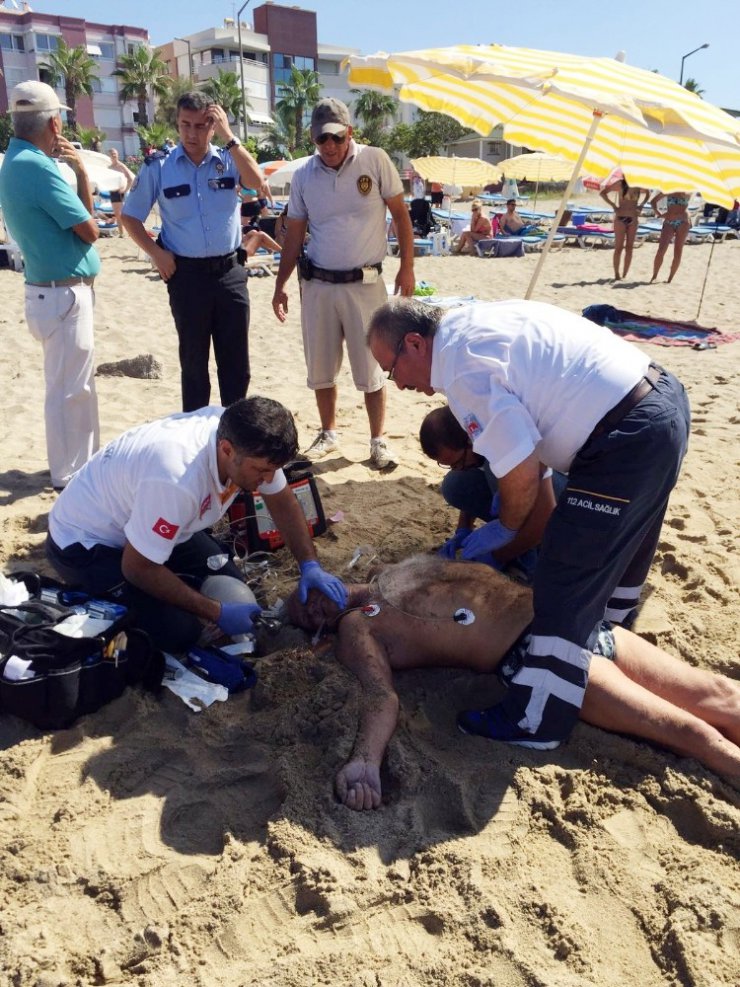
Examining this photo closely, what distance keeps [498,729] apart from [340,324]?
3.09 meters

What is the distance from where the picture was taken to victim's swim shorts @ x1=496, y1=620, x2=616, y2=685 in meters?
2.58

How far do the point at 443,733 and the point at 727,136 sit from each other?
3321 mm

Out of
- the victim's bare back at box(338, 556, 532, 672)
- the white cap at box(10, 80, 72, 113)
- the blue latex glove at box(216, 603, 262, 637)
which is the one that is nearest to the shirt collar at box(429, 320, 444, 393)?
the victim's bare back at box(338, 556, 532, 672)

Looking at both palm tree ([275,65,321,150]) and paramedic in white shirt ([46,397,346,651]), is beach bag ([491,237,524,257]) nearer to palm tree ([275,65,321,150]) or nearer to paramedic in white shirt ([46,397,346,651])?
paramedic in white shirt ([46,397,346,651])

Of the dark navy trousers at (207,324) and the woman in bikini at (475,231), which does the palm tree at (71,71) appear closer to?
the woman in bikini at (475,231)

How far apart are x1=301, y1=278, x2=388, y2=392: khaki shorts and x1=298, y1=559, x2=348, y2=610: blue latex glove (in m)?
2.05

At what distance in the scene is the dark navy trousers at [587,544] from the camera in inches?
95.1

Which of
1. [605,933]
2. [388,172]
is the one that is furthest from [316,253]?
[605,933]

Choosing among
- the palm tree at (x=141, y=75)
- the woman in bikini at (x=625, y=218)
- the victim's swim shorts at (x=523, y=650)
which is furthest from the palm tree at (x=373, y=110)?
the victim's swim shorts at (x=523, y=650)

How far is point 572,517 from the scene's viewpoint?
2.46 m

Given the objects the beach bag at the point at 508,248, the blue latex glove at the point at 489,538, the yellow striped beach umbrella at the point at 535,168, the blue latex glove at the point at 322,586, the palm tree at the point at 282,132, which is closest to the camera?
the blue latex glove at the point at 489,538

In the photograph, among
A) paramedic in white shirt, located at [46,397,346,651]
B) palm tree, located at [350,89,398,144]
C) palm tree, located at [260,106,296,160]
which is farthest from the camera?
palm tree, located at [350,89,398,144]

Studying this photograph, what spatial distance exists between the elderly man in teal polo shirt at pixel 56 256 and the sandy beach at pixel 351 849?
224 centimetres

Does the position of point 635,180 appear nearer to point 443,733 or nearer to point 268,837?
point 443,733
